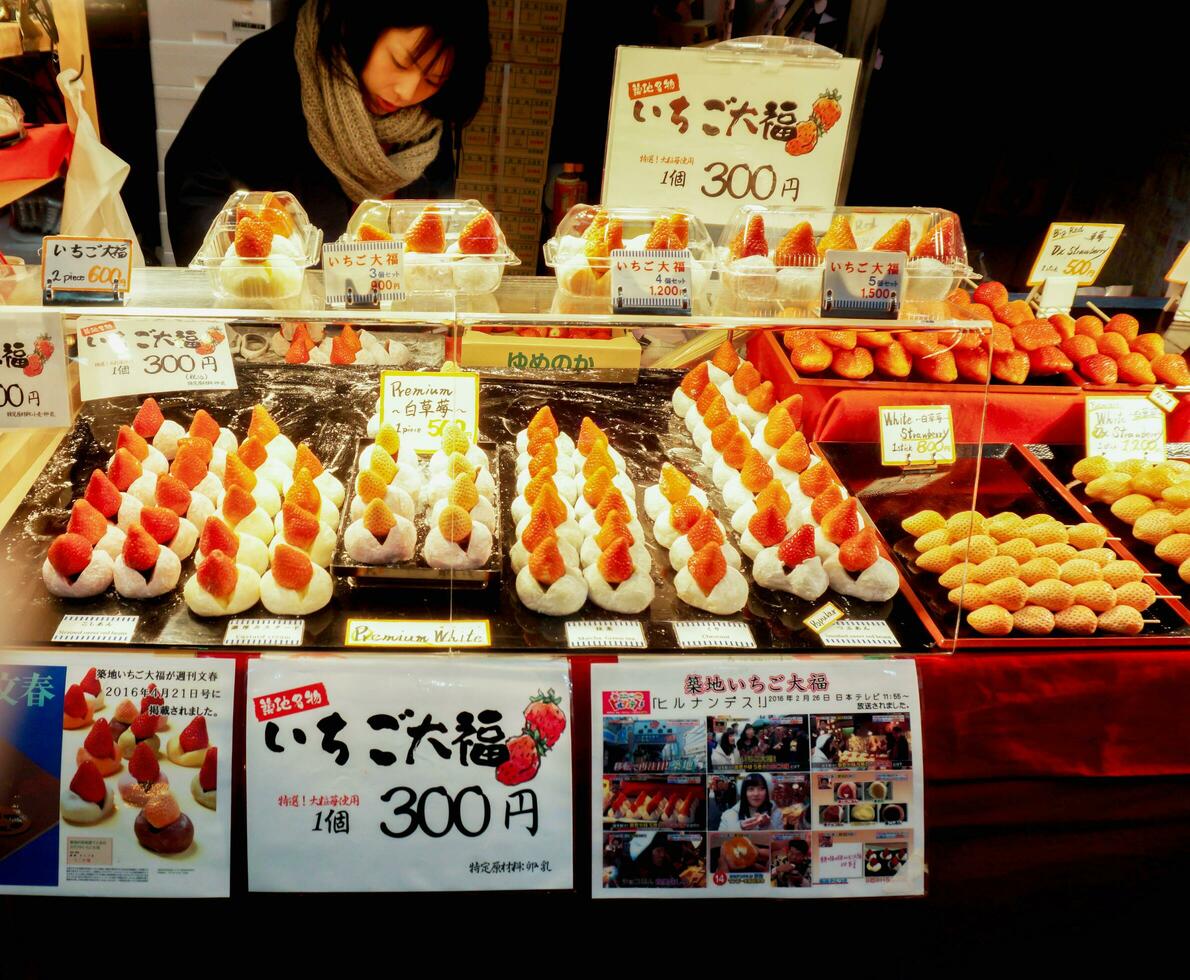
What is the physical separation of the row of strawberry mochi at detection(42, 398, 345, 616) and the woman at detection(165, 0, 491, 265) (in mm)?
1443

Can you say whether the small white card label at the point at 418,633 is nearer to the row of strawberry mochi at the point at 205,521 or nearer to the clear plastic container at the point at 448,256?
the row of strawberry mochi at the point at 205,521

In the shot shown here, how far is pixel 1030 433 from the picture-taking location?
2.89 m

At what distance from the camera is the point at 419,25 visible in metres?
3.19

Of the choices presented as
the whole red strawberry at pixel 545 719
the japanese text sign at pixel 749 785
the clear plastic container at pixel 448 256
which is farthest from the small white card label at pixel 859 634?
the clear plastic container at pixel 448 256

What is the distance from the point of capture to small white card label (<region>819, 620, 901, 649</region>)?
1.94 meters

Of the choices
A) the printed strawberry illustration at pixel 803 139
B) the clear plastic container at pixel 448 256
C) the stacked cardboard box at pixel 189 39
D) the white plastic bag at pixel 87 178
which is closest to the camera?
the clear plastic container at pixel 448 256

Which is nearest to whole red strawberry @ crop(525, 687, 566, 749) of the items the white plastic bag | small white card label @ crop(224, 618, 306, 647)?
small white card label @ crop(224, 618, 306, 647)

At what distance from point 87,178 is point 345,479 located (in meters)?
1.98

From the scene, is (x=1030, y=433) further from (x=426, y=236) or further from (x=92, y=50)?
(x=92, y=50)

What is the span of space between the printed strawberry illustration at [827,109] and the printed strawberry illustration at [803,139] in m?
0.02

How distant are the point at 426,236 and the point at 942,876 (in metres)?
1.88

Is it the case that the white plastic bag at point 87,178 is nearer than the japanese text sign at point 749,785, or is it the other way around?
the japanese text sign at point 749,785

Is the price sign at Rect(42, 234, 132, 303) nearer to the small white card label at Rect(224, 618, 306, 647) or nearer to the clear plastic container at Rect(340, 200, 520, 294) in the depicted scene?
the clear plastic container at Rect(340, 200, 520, 294)

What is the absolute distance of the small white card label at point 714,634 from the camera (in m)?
1.89
